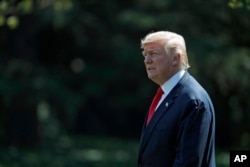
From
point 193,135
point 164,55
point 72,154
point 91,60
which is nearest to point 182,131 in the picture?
point 193,135

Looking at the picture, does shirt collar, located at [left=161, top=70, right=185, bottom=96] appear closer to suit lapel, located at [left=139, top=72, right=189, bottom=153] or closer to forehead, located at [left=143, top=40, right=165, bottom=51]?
suit lapel, located at [left=139, top=72, right=189, bottom=153]

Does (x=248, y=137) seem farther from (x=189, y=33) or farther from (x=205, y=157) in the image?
(x=205, y=157)

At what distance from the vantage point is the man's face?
17.8 ft

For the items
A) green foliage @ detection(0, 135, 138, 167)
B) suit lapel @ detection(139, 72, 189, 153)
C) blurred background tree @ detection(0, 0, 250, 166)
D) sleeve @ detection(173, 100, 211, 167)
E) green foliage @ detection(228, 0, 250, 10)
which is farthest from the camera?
blurred background tree @ detection(0, 0, 250, 166)

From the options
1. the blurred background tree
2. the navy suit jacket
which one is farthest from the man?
the blurred background tree

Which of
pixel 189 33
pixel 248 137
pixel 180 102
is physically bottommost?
pixel 180 102

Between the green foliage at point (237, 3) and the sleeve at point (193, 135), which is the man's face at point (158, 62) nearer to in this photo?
the sleeve at point (193, 135)

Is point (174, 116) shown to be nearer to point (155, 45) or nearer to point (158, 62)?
point (158, 62)

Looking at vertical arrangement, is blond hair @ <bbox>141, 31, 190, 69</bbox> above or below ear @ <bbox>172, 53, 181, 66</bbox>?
above

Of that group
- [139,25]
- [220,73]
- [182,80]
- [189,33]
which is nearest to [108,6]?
[139,25]

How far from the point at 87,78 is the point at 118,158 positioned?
2.23 meters

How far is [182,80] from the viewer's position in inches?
214

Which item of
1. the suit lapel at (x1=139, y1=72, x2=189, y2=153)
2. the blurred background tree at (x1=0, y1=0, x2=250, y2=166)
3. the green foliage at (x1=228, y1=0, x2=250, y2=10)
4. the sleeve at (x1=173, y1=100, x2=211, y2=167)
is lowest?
the sleeve at (x1=173, y1=100, x2=211, y2=167)

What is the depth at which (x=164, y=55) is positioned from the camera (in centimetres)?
544
